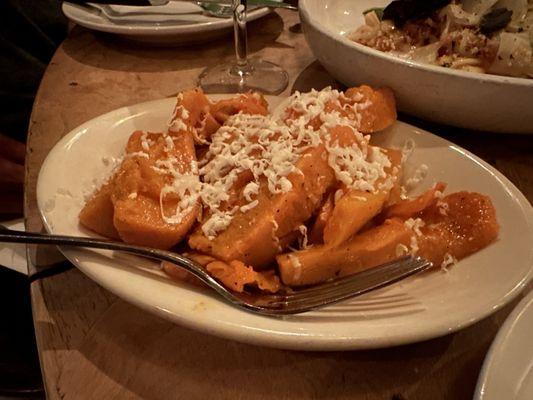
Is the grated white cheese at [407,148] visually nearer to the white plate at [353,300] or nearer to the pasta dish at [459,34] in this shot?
Answer: the white plate at [353,300]

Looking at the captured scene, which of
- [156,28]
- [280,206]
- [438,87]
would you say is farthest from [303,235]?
[156,28]

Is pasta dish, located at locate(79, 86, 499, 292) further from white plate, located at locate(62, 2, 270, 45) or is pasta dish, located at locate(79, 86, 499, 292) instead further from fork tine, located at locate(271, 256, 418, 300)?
white plate, located at locate(62, 2, 270, 45)

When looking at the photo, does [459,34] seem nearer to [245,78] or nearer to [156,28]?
[245,78]

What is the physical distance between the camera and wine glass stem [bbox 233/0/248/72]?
116 cm

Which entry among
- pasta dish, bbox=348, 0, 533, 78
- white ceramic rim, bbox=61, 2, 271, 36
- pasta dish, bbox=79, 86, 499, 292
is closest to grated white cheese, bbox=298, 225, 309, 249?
pasta dish, bbox=79, 86, 499, 292

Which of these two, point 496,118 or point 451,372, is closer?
point 451,372

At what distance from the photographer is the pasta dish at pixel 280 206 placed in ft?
2.12

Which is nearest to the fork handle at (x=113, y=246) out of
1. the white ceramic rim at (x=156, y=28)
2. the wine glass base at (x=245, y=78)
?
the wine glass base at (x=245, y=78)

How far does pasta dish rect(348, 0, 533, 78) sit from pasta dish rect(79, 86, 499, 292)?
0.38 metres

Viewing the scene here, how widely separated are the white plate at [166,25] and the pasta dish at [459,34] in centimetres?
36

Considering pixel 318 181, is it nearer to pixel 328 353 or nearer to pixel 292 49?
pixel 328 353

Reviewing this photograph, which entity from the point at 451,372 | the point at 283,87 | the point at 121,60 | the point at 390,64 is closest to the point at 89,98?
the point at 121,60

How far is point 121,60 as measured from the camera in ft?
4.36

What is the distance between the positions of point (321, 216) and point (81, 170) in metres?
0.35
